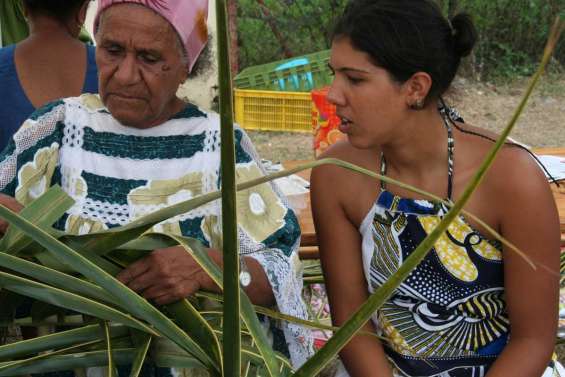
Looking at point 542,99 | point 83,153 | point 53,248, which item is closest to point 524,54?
point 542,99

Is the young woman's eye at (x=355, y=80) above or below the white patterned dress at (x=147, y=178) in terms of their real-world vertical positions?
above

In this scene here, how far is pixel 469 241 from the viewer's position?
1842mm

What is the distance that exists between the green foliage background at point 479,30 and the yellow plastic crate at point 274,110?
9.11 feet

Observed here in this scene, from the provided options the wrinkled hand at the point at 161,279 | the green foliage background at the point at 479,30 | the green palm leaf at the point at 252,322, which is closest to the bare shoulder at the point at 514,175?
the wrinkled hand at the point at 161,279

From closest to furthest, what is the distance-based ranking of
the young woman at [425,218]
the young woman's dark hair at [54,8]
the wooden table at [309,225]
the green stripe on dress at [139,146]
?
the green stripe on dress at [139,146] → the young woman at [425,218] → the young woman's dark hair at [54,8] → the wooden table at [309,225]

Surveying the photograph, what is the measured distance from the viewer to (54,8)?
92.2 inches

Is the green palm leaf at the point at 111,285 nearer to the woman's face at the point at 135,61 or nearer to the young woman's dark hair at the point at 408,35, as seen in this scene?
the woman's face at the point at 135,61

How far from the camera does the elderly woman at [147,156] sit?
5.16 feet

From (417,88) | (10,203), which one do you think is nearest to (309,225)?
(417,88)

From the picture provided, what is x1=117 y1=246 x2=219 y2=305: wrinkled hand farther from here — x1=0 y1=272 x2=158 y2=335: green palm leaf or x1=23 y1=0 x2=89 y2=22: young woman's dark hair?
x1=23 y1=0 x2=89 y2=22: young woman's dark hair

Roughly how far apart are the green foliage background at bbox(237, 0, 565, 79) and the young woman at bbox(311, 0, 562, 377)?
6456 millimetres

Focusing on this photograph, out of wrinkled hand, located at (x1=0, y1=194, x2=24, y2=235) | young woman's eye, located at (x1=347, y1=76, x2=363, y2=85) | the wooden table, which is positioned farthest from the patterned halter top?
wrinkled hand, located at (x1=0, y1=194, x2=24, y2=235)

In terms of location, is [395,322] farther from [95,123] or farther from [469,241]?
[95,123]

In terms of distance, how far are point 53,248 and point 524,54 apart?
8886 mm
